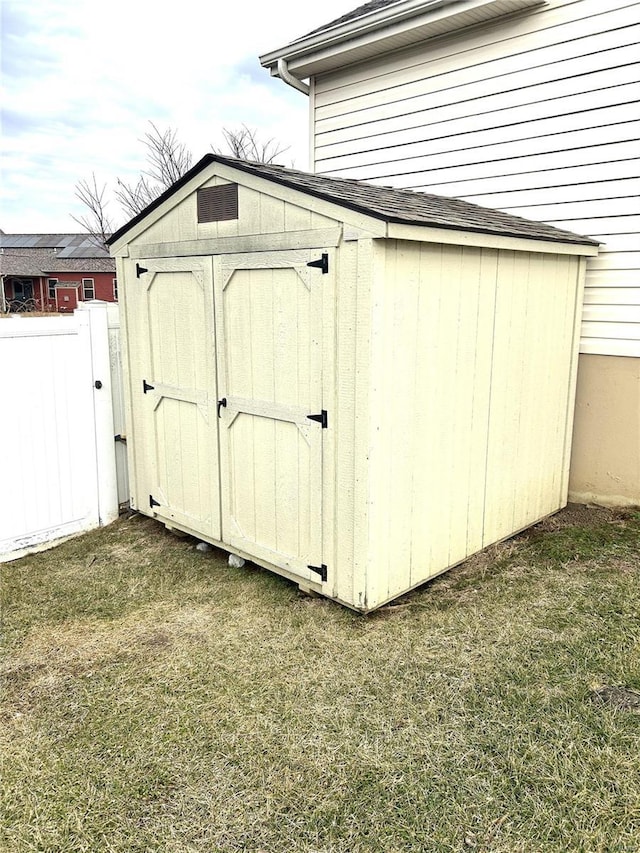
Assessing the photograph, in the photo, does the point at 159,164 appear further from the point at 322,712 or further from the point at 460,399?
the point at 322,712

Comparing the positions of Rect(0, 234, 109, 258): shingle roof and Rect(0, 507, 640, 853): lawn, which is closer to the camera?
Rect(0, 507, 640, 853): lawn

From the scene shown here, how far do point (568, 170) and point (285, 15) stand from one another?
10444 millimetres

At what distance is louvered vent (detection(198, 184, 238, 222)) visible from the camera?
13.0ft

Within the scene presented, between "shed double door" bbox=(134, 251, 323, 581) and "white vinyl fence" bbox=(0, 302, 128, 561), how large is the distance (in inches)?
17.0

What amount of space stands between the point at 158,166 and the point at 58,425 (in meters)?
23.5

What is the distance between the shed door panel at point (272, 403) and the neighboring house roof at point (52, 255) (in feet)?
119

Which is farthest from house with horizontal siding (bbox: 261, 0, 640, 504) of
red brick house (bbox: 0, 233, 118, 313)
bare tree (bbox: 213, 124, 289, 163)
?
red brick house (bbox: 0, 233, 118, 313)

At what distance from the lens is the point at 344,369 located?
138 inches

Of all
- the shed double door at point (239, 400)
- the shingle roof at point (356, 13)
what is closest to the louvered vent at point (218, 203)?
the shed double door at point (239, 400)

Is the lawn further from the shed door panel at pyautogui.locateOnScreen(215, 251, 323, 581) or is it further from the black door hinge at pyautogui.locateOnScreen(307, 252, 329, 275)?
the black door hinge at pyautogui.locateOnScreen(307, 252, 329, 275)

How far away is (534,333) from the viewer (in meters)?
4.56

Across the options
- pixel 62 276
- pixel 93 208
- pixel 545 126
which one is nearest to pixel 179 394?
pixel 545 126

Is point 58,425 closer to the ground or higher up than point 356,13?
closer to the ground

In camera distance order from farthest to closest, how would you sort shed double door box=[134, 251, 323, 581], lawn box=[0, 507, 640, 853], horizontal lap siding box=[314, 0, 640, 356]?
1. horizontal lap siding box=[314, 0, 640, 356]
2. shed double door box=[134, 251, 323, 581]
3. lawn box=[0, 507, 640, 853]
